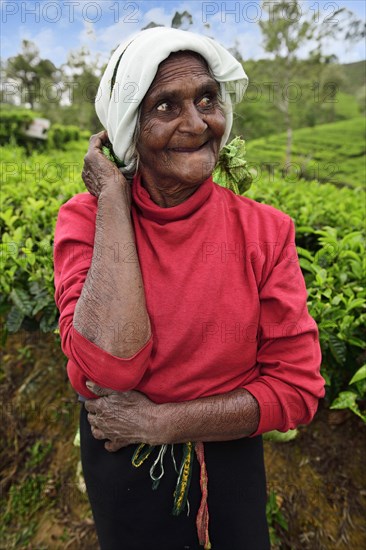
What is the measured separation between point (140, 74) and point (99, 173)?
382 mm

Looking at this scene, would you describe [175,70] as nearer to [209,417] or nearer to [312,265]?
[209,417]

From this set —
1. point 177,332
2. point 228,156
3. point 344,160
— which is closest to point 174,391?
point 177,332

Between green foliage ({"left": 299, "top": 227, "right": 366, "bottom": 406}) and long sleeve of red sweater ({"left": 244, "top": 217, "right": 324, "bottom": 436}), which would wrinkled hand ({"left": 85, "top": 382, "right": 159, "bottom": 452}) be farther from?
green foliage ({"left": 299, "top": 227, "right": 366, "bottom": 406})

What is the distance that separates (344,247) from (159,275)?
1527 millimetres

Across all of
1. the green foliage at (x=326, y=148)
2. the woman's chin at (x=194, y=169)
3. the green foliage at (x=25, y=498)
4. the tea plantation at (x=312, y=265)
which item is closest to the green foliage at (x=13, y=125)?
the tea plantation at (x=312, y=265)

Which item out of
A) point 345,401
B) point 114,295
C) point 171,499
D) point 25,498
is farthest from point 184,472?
point 25,498

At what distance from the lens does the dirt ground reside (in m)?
2.63

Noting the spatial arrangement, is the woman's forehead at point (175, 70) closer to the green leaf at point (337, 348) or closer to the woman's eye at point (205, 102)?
the woman's eye at point (205, 102)

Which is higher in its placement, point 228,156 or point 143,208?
point 228,156

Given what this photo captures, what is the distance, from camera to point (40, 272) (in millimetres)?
2596

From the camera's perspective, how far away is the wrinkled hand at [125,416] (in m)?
1.51

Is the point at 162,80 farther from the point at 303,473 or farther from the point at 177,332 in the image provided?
the point at 303,473

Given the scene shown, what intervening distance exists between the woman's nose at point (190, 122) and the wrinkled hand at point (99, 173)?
29 centimetres

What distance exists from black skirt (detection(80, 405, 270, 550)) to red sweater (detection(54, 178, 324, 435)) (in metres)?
0.27
